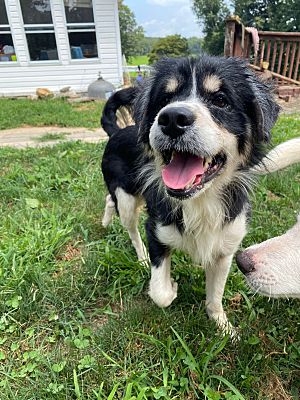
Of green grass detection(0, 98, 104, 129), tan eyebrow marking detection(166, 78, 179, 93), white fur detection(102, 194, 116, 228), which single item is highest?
tan eyebrow marking detection(166, 78, 179, 93)

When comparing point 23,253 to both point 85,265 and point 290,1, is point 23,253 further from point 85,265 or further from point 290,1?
point 290,1

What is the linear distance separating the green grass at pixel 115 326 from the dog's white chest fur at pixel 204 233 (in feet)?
1.37

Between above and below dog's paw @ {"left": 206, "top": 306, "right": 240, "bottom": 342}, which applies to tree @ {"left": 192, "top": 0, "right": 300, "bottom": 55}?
above

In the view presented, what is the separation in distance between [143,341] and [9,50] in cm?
1073

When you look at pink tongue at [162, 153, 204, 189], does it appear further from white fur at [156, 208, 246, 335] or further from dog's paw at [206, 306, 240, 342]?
dog's paw at [206, 306, 240, 342]

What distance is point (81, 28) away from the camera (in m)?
9.96

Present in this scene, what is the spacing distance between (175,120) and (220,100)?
35 centimetres

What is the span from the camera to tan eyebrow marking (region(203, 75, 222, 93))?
1.58 metres

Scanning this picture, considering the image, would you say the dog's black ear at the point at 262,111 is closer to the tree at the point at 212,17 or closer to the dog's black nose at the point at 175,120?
the dog's black nose at the point at 175,120

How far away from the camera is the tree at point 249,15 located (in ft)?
63.2

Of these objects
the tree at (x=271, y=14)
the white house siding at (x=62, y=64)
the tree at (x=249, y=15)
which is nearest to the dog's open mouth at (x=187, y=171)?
the white house siding at (x=62, y=64)

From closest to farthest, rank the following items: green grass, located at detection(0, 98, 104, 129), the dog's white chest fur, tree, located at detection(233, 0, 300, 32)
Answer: the dog's white chest fur → green grass, located at detection(0, 98, 104, 129) → tree, located at detection(233, 0, 300, 32)

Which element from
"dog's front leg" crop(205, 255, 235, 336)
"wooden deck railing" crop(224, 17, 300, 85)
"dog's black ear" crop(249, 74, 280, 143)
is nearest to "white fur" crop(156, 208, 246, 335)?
"dog's front leg" crop(205, 255, 235, 336)

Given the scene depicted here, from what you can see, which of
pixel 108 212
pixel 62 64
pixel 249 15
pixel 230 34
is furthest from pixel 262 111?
pixel 249 15
